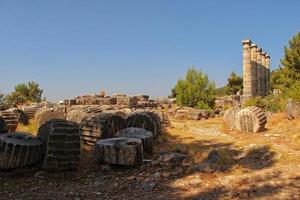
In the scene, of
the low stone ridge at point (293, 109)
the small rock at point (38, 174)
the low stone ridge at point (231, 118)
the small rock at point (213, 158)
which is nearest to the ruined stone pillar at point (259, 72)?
the low stone ridge at point (231, 118)

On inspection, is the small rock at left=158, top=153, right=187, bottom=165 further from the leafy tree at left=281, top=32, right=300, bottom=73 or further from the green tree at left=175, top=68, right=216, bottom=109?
the leafy tree at left=281, top=32, right=300, bottom=73

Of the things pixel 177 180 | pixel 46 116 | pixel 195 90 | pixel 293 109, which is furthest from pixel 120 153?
pixel 195 90

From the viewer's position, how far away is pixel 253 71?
2922cm

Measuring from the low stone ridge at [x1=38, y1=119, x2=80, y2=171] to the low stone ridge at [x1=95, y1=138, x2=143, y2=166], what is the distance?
488 mm

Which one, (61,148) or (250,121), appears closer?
(61,148)

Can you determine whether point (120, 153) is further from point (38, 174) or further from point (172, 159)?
point (38, 174)

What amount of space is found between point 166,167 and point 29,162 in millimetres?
2572

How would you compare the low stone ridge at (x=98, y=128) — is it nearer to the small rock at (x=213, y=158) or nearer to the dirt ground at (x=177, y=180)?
the dirt ground at (x=177, y=180)

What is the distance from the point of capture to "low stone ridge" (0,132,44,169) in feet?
20.3

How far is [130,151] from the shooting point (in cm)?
650

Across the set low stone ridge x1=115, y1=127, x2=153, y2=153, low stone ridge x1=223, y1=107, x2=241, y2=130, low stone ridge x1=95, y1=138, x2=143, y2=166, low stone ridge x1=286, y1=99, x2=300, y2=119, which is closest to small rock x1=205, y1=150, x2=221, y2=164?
low stone ridge x1=95, y1=138, x2=143, y2=166

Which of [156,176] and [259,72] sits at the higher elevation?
[259,72]

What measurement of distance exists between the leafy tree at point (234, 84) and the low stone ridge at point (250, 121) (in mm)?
29070

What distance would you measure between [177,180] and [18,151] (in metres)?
2.94
